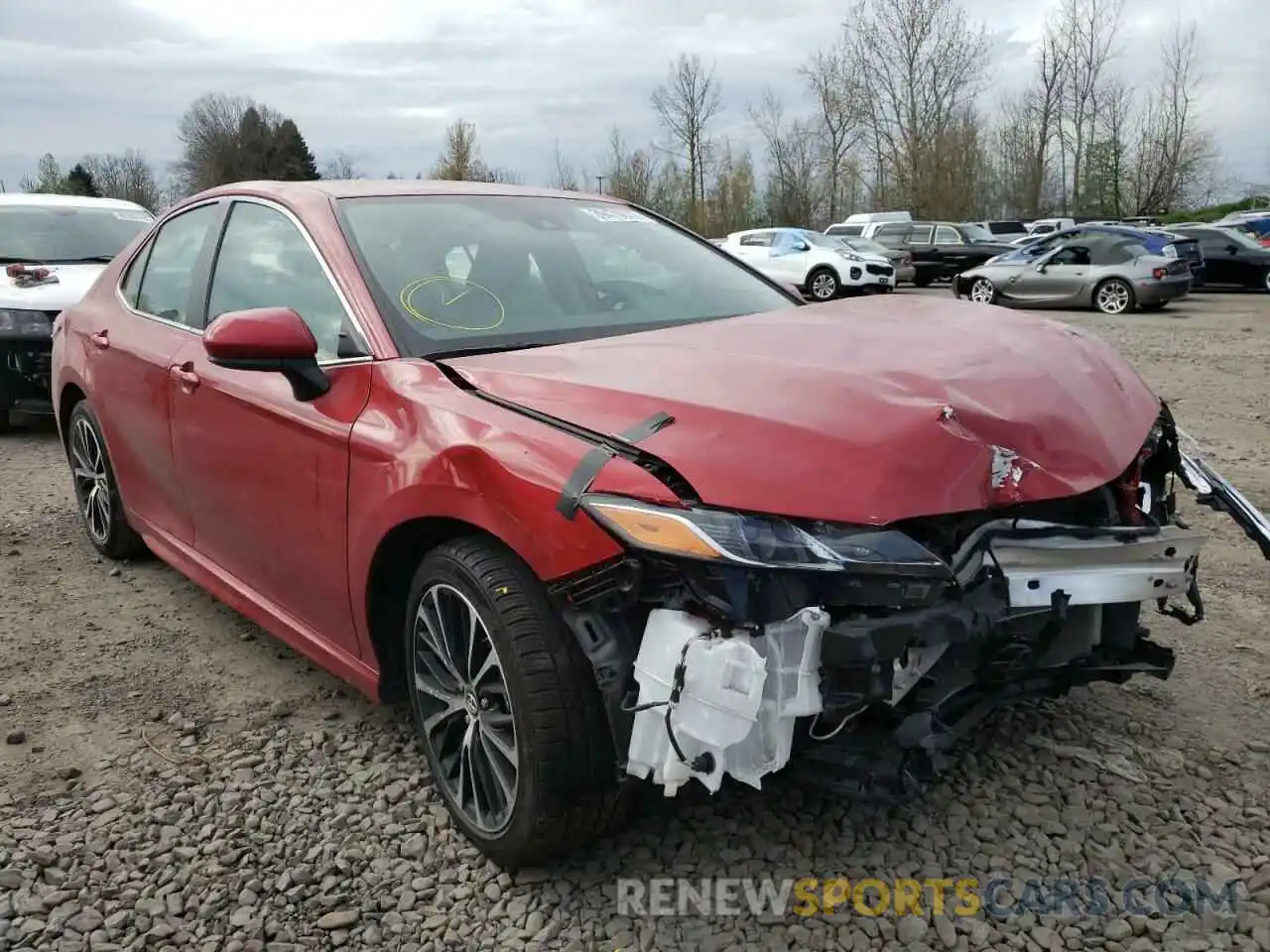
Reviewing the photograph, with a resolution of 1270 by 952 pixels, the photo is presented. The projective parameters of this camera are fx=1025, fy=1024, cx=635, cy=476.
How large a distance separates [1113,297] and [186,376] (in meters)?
15.8

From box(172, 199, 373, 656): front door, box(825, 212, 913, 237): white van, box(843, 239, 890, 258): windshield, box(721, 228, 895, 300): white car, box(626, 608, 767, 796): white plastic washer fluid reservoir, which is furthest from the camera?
box(825, 212, 913, 237): white van

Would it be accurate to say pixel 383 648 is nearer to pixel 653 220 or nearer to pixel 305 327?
pixel 305 327

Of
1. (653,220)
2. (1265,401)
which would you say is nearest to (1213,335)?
(1265,401)

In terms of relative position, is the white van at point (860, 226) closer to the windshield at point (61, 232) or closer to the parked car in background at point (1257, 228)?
the parked car in background at point (1257, 228)

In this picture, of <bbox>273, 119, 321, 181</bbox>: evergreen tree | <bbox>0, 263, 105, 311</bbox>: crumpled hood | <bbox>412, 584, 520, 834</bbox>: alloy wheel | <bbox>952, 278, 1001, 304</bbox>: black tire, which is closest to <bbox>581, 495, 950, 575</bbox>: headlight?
<bbox>412, 584, 520, 834</bbox>: alloy wheel

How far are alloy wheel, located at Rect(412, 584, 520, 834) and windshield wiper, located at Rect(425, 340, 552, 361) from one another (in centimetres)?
61

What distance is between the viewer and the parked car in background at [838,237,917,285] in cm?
2264

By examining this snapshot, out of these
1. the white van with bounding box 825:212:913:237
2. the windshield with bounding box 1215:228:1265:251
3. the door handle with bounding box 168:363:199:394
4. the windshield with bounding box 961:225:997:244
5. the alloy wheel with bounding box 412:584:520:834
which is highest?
Answer: the white van with bounding box 825:212:913:237

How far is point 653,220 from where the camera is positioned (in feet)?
13.0

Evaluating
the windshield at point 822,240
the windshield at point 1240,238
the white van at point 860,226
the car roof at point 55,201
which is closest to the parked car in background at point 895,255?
the windshield at point 822,240

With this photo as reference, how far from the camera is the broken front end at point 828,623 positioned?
6.27 ft

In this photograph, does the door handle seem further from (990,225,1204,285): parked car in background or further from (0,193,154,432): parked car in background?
(990,225,1204,285): parked car in background

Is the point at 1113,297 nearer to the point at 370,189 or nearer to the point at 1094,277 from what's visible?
the point at 1094,277

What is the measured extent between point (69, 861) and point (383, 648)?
891 millimetres
